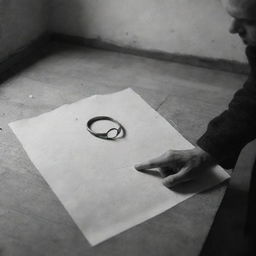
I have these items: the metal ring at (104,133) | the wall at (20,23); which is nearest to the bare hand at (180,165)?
the metal ring at (104,133)

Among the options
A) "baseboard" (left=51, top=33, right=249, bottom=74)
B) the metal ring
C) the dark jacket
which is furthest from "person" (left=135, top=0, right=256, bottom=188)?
"baseboard" (left=51, top=33, right=249, bottom=74)

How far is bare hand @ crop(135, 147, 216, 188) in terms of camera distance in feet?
2.49

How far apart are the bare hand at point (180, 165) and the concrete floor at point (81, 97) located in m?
0.05

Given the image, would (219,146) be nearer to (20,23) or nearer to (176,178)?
(176,178)

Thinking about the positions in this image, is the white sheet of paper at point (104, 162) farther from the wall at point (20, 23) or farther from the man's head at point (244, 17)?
the wall at point (20, 23)

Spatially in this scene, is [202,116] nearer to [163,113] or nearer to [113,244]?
[163,113]

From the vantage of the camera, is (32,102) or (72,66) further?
(72,66)

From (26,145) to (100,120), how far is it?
212 millimetres

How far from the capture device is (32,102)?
108cm

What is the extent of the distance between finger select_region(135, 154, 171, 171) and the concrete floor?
0.10 meters

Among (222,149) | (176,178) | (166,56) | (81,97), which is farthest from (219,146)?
(166,56)

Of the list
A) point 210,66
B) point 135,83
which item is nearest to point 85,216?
point 135,83

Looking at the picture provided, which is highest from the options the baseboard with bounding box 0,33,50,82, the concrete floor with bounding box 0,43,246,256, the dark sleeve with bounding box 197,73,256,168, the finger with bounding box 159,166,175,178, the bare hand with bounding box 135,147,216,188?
the dark sleeve with bounding box 197,73,256,168

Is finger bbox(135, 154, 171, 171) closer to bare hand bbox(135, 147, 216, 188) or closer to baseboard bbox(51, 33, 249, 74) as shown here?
bare hand bbox(135, 147, 216, 188)
